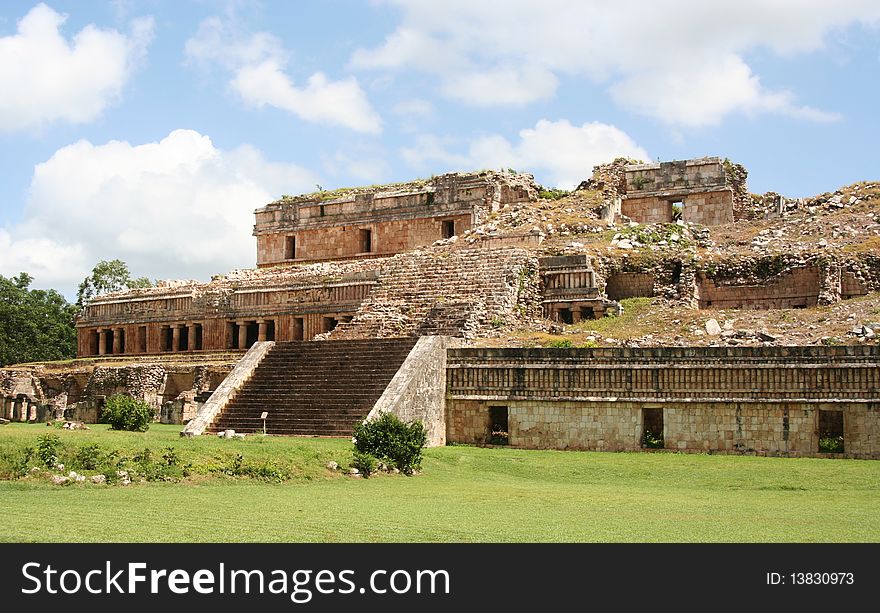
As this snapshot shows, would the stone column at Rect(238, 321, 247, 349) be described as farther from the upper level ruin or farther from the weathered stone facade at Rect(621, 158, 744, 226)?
the weathered stone facade at Rect(621, 158, 744, 226)

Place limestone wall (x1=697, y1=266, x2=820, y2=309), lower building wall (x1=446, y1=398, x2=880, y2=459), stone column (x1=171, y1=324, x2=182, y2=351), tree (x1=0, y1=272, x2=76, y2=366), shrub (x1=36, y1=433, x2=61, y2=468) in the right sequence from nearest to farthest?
shrub (x1=36, y1=433, x2=61, y2=468)
lower building wall (x1=446, y1=398, x2=880, y2=459)
limestone wall (x1=697, y1=266, x2=820, y2=309)
stone column (x1=171, y1=324, x2=182, y2=351)
tree (x1=0, y1=272, x2=76, y2=366)

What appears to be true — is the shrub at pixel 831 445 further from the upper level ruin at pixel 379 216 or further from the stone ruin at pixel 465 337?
the upper level ruin at pixel 379 216

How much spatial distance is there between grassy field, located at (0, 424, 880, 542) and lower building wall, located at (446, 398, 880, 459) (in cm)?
83

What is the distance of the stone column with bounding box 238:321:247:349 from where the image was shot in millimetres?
33938

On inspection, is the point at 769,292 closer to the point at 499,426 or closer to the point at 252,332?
the point at 499,426

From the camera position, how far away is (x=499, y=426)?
23.4 meters

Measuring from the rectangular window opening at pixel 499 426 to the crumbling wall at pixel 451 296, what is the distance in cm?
281

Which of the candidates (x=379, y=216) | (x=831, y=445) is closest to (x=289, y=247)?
(x=379, y=216)

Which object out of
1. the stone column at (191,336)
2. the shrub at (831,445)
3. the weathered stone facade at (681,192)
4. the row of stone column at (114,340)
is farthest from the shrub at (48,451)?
the weathered stone facade at (681,192)

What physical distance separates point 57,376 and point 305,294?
840cm

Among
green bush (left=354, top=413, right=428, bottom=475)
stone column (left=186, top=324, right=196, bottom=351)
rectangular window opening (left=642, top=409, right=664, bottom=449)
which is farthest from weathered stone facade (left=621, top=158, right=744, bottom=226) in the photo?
green bush (left=354, top=413, right=428, bottom=475)

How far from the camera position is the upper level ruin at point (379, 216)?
38.8 metres
